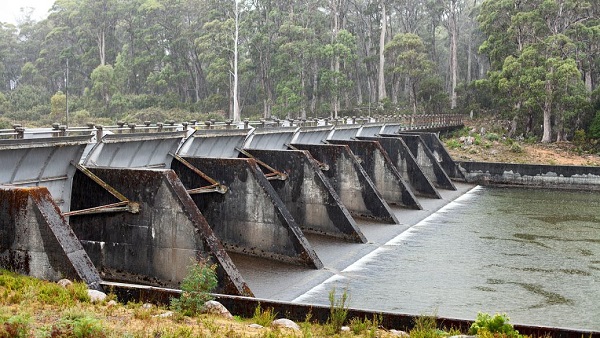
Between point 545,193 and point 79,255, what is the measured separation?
115 ft

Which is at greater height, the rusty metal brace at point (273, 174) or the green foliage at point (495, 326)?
the rusty metal brace at point (273, 174)

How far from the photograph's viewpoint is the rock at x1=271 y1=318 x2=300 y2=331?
1157 centimetres

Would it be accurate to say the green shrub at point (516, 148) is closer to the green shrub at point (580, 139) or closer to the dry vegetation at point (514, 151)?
the dry vegetation at point (514, 151)

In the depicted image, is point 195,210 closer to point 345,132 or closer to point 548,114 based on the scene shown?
point 345,132

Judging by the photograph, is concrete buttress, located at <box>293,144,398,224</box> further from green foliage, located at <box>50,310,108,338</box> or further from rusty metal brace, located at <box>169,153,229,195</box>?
green foliage, located at <box>50,310,108,338</box>

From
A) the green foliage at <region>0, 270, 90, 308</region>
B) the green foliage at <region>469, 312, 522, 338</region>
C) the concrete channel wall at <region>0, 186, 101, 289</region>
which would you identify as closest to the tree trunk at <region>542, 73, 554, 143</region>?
the green foliage at <region>469, 312, 522, 338</region>

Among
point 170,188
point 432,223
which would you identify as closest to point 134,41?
point 432,223

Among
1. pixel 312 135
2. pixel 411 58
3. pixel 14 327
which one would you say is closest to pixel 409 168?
pixel 312 135

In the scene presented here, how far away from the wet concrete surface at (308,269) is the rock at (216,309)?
17.3 feet

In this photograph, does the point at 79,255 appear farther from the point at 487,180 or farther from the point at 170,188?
the point at 487,180

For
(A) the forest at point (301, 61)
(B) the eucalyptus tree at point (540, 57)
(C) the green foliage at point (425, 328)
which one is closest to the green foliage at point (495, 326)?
(C) the green foliage at point (425, 328)

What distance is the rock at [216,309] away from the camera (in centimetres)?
1217

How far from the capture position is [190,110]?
76.1 meters

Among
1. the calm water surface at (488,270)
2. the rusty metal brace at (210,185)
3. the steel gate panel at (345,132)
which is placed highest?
the steel gate panel at (345,132)
